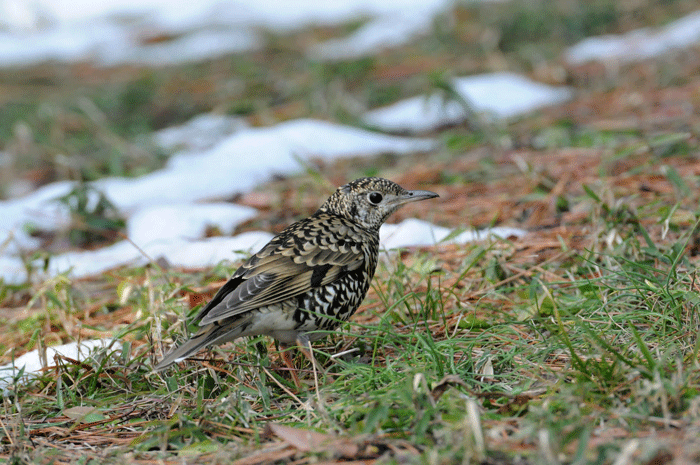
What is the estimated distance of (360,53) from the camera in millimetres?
13219

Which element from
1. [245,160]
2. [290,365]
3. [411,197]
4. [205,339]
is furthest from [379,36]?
[205,339]

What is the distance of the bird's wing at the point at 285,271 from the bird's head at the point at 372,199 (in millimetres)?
340

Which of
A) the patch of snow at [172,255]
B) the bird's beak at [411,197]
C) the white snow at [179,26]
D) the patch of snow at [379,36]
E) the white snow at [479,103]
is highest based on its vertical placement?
the white snow at [179,26]

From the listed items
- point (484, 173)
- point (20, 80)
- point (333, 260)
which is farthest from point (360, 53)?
point (333, 260)

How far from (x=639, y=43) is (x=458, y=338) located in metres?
9.30

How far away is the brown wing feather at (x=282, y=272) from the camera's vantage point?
3.16 m

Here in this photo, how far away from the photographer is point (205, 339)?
9.96 ft

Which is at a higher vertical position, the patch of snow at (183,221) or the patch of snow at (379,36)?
the patch of snow at (379,36)

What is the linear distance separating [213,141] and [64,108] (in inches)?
125

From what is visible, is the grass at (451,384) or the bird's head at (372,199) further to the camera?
the bird's head at (372,199)

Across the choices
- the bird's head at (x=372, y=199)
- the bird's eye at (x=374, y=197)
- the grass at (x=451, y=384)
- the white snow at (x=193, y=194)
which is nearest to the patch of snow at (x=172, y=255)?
the white snow at (x=193, y=194)

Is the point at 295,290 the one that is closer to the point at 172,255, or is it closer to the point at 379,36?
the point at 172,255

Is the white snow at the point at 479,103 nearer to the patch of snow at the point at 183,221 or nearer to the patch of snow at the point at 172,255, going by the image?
the patch of snow at the point at 183,221

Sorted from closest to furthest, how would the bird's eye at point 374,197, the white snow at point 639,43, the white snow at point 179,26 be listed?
the bird's eye at point 374,197, the white snow at point 639,43, the white snow at point 179,26
